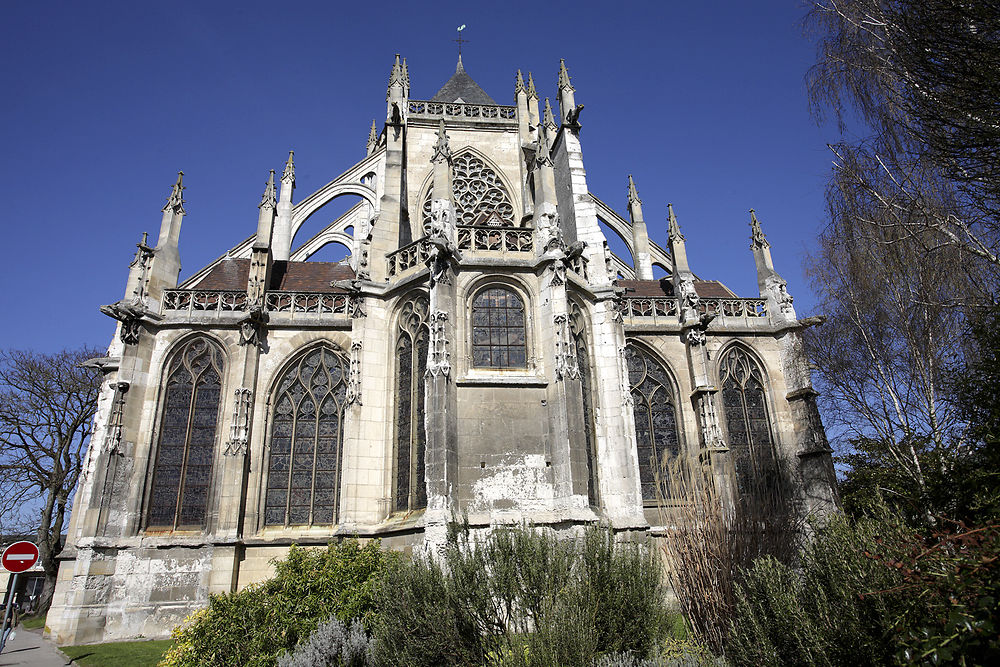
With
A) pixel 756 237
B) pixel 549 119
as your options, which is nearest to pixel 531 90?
pixel 549 119

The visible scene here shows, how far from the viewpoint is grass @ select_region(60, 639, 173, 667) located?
403 inches

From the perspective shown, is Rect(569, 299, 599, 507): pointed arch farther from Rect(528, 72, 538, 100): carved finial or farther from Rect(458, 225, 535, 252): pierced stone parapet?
Rect(528, 72, 538, 100): carved finial

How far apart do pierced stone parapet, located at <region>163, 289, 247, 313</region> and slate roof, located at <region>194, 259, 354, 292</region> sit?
134 centimetres

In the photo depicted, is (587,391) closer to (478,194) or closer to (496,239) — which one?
(496,239)

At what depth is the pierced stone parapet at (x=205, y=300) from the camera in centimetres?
1522

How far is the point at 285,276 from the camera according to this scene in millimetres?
17984

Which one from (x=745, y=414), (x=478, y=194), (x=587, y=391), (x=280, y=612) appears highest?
(x=478, y=194)

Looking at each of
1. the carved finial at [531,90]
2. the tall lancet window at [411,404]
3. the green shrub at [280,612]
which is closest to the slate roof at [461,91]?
the carved finial at [531,90]

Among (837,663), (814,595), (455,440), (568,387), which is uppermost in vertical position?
(568,387)

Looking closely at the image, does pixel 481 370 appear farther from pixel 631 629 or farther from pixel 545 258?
pixel 631 629

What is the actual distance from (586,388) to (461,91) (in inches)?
602

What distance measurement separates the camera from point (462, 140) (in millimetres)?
19594

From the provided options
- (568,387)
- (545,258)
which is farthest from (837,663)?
(545,258)

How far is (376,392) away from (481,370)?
2543 mm
